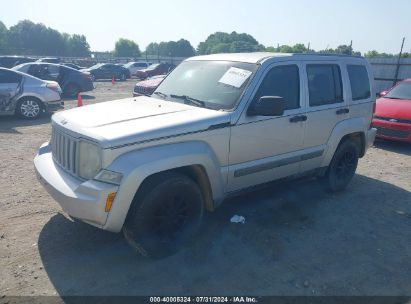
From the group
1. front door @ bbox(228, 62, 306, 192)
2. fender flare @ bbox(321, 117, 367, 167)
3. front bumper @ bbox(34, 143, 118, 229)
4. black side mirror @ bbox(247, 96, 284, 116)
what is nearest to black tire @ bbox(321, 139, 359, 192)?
fender flare @ bbox(321, 117, 367, 167)

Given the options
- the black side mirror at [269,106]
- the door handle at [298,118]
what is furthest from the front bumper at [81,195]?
the door handle at [298,118]

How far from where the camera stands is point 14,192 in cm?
495

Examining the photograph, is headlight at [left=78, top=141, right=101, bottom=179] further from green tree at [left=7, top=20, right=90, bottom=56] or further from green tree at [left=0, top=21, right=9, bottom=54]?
green tree at [left=7, top=20, right=90, bottom=56]

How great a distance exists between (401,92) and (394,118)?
1482mm

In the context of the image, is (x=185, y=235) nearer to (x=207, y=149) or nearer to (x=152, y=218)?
(x=152, y=218)

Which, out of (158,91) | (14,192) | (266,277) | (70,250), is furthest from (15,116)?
(266,277)

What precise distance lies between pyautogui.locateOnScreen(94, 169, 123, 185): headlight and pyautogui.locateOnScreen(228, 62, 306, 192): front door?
133 cm

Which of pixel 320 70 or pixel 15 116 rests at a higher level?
pixel 320 70

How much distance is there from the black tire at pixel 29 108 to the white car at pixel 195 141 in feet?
23.1

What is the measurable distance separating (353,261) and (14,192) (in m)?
4.58

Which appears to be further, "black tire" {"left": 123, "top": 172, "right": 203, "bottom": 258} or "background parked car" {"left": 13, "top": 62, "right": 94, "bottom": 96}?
"background parked car" {"left": 13, "top": 62, "right": 94, "bottom": 96}

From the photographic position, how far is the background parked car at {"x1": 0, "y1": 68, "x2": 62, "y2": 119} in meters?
9.68

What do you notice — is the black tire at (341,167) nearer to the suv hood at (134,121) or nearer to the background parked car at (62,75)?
the suv hood at (134,121)

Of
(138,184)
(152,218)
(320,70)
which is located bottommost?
(152,218)
